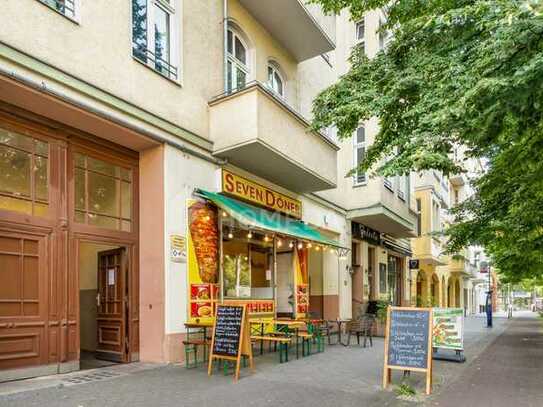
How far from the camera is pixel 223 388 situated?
6.83 meters

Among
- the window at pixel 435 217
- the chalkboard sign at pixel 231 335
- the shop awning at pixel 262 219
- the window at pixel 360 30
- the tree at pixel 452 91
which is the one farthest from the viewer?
the window at pixel 435 217

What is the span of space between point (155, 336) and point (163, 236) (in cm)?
185

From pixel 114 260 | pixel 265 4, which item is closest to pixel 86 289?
pixel 114 260

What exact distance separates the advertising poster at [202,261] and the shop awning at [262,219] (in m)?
0.36

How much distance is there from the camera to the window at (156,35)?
8.84 metres

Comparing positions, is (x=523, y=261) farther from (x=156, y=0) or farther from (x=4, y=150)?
(x=4, y=150)

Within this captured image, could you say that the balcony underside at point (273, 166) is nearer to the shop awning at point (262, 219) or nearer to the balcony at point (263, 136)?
the balcony at point (263, 136)

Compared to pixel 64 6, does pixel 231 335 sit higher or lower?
lower

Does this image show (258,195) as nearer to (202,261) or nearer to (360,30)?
(202,261)

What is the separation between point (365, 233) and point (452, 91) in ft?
43.4

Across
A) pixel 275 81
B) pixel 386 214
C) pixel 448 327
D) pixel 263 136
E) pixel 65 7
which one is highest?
pixel 275 81

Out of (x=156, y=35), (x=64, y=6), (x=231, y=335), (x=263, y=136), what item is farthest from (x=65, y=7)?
(x=231, y=335)

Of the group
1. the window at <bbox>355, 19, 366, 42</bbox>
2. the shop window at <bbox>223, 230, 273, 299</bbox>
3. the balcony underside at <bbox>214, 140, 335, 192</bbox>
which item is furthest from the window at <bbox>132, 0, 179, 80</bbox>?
the window at <bbox>355, 19, 366, 42</bbox>

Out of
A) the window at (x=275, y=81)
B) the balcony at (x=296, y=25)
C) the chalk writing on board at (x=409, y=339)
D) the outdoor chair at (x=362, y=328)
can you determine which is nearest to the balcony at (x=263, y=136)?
the window at (x=275, y=81)
